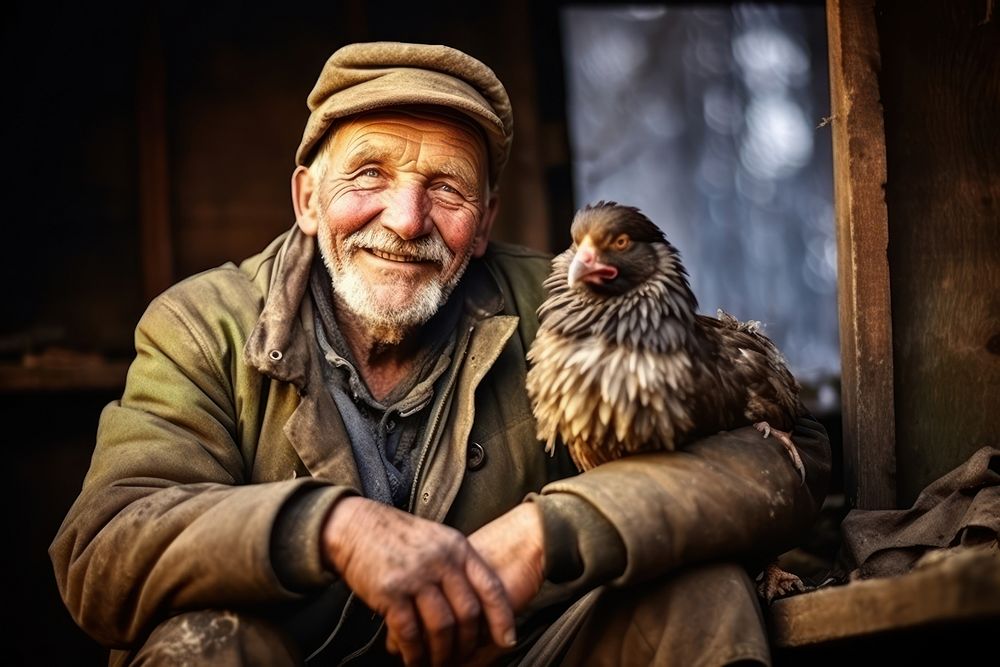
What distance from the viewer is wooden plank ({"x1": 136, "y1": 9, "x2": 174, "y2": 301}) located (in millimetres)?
5113

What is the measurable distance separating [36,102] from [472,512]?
319cm

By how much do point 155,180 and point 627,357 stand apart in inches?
123

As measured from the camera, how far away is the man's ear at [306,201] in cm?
353

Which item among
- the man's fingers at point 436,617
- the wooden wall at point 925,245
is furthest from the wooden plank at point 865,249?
the man's fingers at point 436,617

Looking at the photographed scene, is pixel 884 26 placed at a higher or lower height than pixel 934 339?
higher

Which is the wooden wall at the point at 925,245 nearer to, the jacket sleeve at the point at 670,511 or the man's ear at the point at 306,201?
the jacket sleeve at the point at 670,511

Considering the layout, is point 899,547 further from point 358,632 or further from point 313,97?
point 313,97

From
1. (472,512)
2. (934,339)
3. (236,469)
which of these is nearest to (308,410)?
(236,469)

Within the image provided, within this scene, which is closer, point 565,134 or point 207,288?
point 207,288

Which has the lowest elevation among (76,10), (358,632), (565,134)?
(358,632)

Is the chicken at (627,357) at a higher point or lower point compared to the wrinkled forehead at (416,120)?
lower

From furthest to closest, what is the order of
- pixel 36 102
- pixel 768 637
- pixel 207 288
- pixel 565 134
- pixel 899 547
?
pixel 565 134, pixel 36 102, pixel 207 288, pixel 899 547, pixel 768 637

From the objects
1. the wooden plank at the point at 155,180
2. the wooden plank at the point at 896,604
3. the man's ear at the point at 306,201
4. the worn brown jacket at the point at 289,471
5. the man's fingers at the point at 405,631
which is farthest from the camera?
the wooden plank at the point at 155,180

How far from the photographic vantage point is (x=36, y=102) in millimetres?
5184
